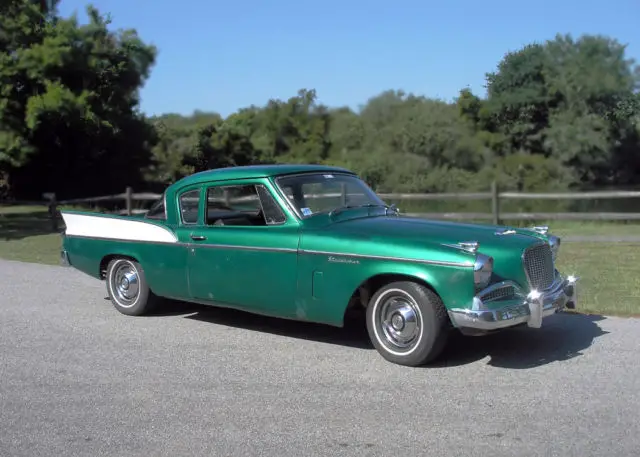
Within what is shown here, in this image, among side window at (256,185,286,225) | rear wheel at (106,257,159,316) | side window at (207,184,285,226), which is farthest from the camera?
rear wheel at (106,257,159,316)

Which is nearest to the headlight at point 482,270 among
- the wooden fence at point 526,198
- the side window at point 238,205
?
the side window at point 238,205

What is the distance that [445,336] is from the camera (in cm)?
579

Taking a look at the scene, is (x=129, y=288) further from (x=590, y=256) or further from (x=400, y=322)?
(x=590, y=256)

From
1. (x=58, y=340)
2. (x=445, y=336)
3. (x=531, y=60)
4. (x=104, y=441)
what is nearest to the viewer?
(x=104, y=441)

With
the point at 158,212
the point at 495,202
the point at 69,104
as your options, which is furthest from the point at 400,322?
the point at 69,104

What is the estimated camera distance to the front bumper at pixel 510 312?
546 centimetres

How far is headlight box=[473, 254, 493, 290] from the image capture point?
17.9 feet

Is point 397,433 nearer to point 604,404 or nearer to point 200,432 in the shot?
point 200,432

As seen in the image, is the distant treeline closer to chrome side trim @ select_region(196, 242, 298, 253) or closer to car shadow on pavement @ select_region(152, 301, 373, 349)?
car shadow on pavement @ select_region(152, 301, 373, 349)

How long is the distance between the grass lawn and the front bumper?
826 mm

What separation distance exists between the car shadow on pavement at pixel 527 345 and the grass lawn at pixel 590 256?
1.55 ft

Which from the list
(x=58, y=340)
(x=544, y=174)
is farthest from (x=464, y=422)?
(x=544, y=174)

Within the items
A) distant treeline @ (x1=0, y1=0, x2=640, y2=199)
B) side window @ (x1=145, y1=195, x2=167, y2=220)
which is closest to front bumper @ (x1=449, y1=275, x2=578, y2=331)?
side window @ (x1=145, y1=195, x2=167, y2=220)

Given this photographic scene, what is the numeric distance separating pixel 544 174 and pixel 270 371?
28.3 metres
